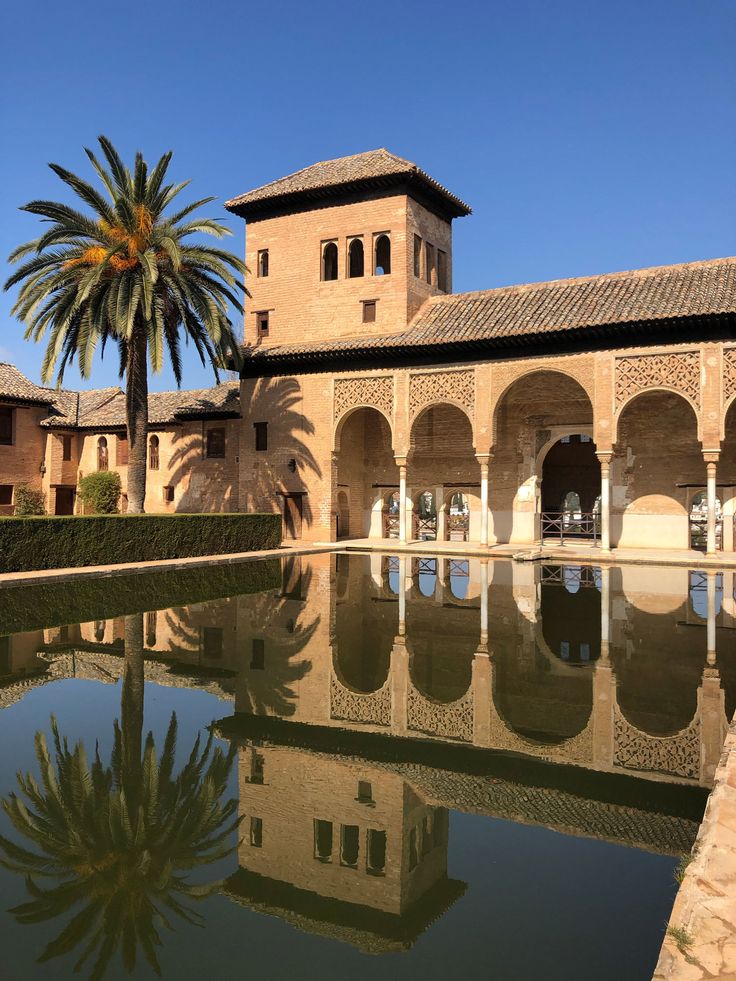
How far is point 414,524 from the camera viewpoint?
87.6ft

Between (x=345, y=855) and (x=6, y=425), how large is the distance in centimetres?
2824

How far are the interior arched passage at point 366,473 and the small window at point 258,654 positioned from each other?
17.4 m

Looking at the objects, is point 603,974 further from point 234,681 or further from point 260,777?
point 234,681

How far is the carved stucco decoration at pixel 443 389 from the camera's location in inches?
866

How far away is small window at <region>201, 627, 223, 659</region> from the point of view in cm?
782

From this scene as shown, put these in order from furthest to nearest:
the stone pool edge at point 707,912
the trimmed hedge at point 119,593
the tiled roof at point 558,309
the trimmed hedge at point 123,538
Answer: the tiled roof at point 558,309, the trimmed hedge at point 123,538, the trimmed hedge at point 119,593, the stone pool edge at point 707,912

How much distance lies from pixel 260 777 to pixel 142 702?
1.95 m

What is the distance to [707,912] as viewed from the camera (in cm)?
275

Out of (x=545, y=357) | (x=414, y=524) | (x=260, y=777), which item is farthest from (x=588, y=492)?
(x=260, y=777)

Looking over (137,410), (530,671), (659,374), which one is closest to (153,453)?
(137,410)

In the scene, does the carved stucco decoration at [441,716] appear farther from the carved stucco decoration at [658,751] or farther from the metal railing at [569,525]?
the metal railing at [569,525]

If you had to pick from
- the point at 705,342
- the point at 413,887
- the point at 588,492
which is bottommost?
the point at 413,887

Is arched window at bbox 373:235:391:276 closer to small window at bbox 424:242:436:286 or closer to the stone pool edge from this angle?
small window at bbox 424:242:436:286

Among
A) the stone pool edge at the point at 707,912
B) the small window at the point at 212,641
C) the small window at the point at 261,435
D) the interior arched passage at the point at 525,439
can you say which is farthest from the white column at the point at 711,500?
the stone pool edge at the point at 707,912
